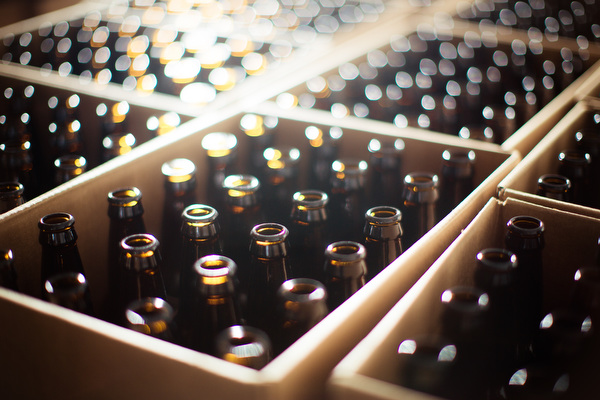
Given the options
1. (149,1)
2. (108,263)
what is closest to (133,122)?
(108,263)

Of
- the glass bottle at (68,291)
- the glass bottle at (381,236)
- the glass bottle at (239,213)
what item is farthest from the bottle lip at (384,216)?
the glass bottle at (68,291)

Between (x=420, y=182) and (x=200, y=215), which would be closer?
(x=200, y=215)

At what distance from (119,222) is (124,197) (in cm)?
5

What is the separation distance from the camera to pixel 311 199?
1.01 meters

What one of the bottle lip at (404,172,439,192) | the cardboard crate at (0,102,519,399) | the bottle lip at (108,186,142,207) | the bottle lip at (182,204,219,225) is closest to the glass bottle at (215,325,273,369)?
the cardboard crate at (0,102,519,399)

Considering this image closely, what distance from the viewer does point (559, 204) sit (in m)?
0.94

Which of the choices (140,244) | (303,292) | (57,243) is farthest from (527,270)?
(57,243)

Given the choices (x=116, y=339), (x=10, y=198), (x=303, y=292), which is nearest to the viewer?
(x=116, y=339)

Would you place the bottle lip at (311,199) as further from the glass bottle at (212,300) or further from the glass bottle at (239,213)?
the glass bottle at (212,300)

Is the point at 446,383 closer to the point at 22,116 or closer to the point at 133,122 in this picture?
the point at 133,122

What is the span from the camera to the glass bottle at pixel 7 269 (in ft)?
2.68

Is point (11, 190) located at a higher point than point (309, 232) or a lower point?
higher

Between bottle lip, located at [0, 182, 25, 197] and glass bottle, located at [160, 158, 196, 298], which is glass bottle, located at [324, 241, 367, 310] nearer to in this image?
glass bottle, located at [160, 158, 196, 298]

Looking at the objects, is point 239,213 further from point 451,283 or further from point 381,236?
point 451,283
